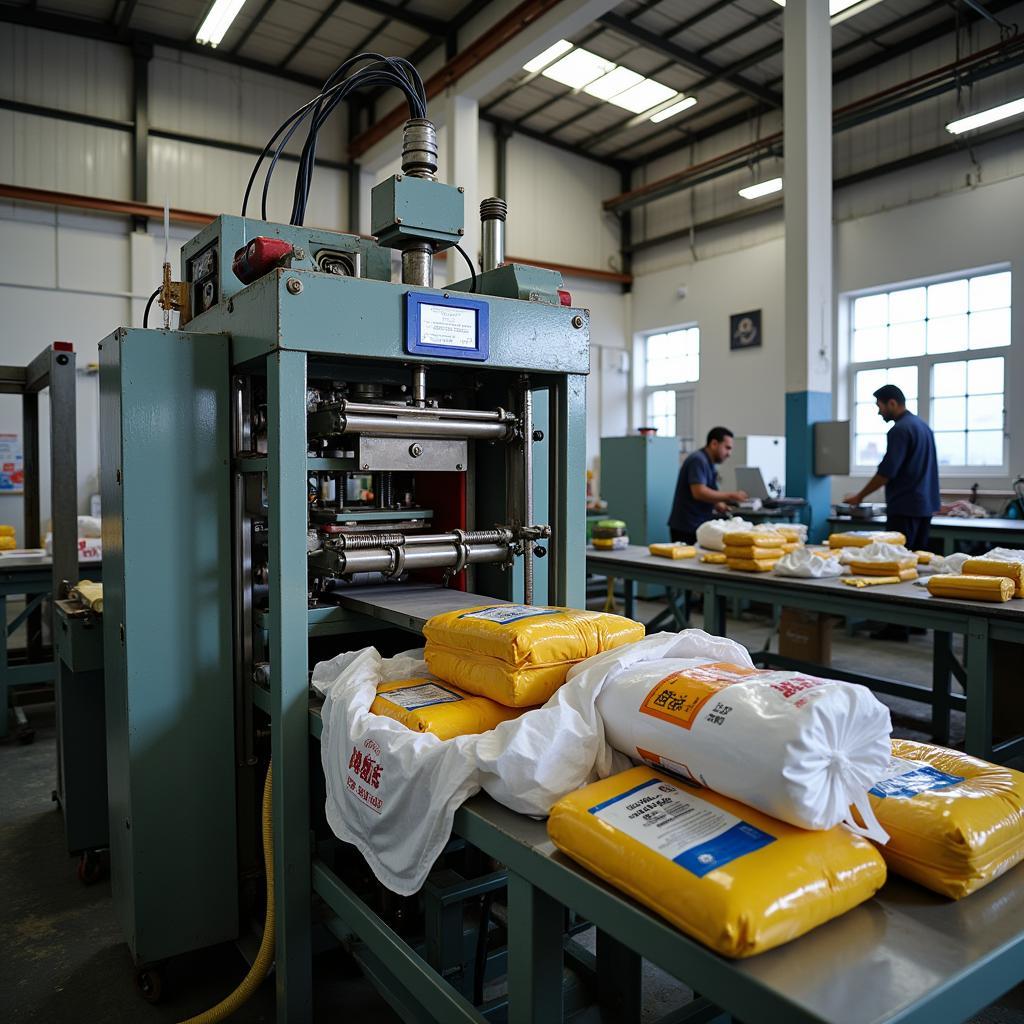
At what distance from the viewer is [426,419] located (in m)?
1.59

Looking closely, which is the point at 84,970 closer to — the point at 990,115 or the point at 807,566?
the point at 807,566

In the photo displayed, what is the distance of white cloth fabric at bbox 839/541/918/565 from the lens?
10.3 feet

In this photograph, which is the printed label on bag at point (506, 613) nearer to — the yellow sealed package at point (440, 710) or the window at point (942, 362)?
the yellow sealed package at point (440, 710)

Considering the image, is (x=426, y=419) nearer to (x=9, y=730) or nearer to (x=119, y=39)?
(x=9, y=730)

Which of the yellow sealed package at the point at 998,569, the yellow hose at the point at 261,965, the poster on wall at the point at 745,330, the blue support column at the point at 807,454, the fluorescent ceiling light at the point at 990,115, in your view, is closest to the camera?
the yellow hose at the point at 261,965

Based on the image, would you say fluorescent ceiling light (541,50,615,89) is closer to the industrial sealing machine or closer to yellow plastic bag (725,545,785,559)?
yellow plastic bag (725,545,785,559)

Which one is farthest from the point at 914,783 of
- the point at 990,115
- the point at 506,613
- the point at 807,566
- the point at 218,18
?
the point at 990,115

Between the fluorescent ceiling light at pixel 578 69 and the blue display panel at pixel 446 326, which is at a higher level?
the fluorescent ceiling light at pixel 578 69

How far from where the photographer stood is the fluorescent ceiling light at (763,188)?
7.29 meters

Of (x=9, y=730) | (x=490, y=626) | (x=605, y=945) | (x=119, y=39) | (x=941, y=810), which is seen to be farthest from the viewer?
(x=119, y=39)

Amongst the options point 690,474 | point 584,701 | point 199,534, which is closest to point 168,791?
point 199,534

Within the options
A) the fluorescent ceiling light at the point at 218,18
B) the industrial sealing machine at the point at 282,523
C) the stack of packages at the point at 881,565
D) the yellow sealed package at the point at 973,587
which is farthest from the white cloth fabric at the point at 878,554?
the fluorescent ceiling light at the point at 218,18

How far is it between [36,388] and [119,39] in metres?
5.15

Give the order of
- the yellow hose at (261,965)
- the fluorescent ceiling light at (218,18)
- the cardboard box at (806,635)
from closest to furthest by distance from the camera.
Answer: the yellow hose at (261,965), the cardboard box at (806,635), the fluorescent ceiling light at (218,18)
